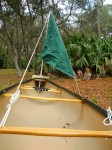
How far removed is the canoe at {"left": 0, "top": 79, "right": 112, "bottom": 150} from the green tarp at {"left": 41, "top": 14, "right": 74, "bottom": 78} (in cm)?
52

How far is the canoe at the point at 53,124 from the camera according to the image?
2164 mm

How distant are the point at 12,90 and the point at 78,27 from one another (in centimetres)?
1523

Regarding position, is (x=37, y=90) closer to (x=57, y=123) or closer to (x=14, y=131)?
(x=57, y=123)

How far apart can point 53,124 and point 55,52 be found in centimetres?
204

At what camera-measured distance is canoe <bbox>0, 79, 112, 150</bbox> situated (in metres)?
2.16

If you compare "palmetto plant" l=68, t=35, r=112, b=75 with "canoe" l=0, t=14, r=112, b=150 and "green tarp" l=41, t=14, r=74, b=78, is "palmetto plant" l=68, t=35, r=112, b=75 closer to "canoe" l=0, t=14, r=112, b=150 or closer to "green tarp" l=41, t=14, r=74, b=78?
"canoe" l=0, t=14, r=112, b=150

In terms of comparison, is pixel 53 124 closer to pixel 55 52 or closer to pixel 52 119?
pixel 52 119

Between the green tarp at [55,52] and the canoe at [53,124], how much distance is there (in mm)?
519

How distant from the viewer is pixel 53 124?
418 cm

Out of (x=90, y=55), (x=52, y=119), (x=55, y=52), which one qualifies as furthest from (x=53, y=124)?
(x=90, y=55)

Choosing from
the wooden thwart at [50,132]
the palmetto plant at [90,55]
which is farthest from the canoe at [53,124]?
the palmetto plant at [90,55]

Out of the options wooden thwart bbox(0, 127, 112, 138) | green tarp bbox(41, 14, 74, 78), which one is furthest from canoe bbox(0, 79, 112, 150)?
green tarp bbox(41, 14, 74, 78)

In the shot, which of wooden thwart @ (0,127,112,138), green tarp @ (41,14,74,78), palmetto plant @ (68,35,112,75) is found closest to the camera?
wooden thwart @ (0,127,112,138)

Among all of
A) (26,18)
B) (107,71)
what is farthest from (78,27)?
(107,71)
